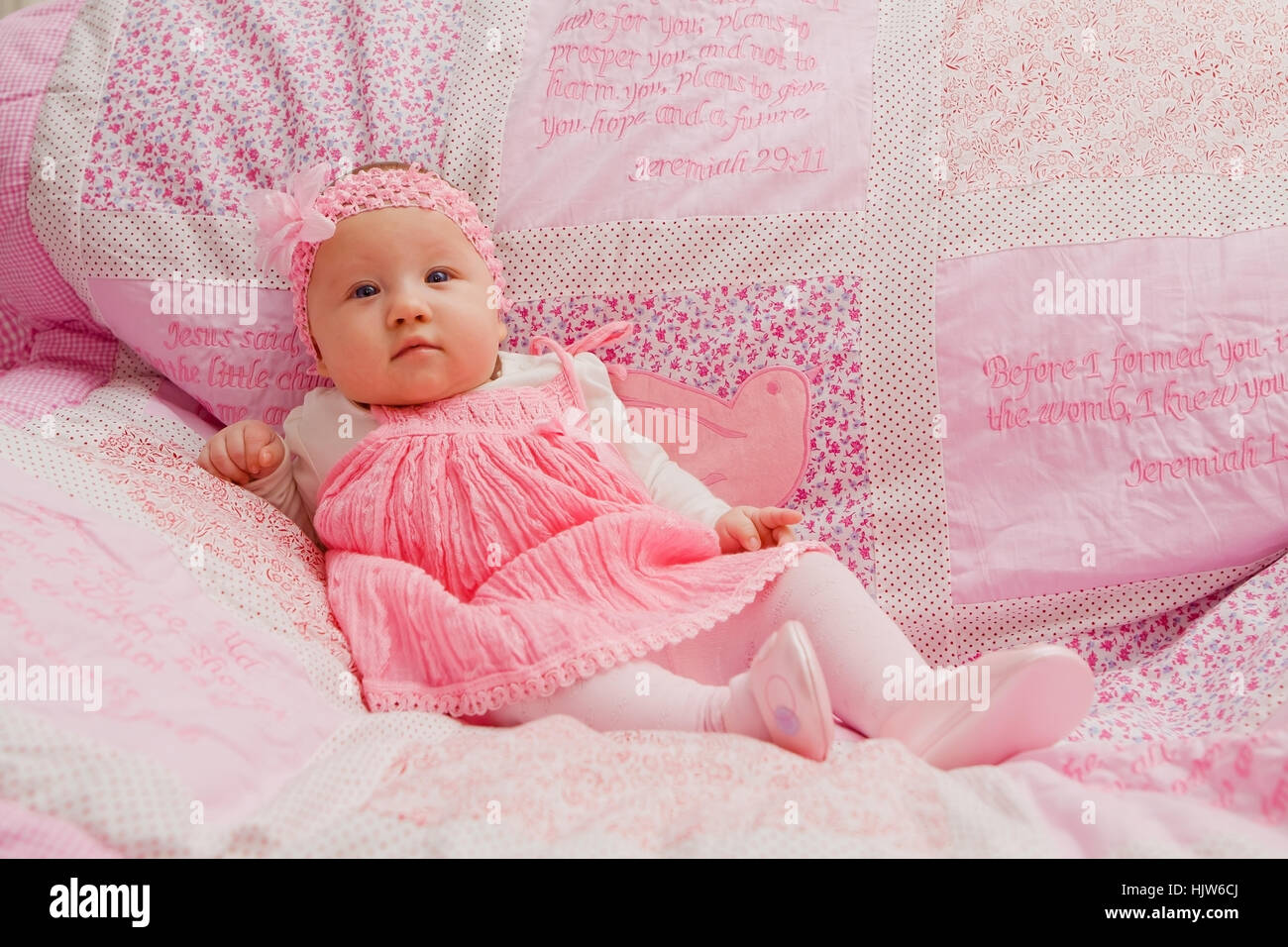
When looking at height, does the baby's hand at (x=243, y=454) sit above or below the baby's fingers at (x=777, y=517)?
above

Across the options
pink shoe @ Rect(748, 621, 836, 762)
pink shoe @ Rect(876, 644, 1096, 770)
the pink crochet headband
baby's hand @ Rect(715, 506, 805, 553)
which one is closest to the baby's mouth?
the pink crochet headband

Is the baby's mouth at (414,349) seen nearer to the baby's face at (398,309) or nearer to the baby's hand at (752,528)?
the baby's face at (398,309)

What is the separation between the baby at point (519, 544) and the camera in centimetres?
94

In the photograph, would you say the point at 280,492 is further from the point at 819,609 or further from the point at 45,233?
the point at 819,609

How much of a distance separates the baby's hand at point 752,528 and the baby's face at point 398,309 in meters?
0.34

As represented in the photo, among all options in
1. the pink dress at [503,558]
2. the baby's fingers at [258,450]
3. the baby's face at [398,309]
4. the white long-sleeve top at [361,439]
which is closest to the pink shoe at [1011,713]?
the pink dress at [503,558]

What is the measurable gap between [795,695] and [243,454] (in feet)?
2.45

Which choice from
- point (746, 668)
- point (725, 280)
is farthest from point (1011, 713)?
point (725, 280)

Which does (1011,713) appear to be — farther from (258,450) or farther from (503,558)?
(258,450)

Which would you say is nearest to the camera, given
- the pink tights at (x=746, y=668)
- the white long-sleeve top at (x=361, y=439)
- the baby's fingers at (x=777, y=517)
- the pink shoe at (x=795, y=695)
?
the pink shoe at (x=795, y=695)

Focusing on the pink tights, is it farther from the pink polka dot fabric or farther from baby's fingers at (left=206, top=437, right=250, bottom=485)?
baby's fingers at (left=206, top=437, right=250, bottom=485)

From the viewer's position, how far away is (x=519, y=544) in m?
1.16

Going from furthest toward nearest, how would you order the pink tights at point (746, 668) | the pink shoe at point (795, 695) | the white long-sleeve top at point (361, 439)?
the white long-sleeve top at point (361, 439)
the pink tights at point (746, 668)
the pink shoe at point (795, 695)

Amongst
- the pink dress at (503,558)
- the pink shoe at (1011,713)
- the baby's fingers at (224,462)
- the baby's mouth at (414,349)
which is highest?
the baby's mouth at (414,349)
